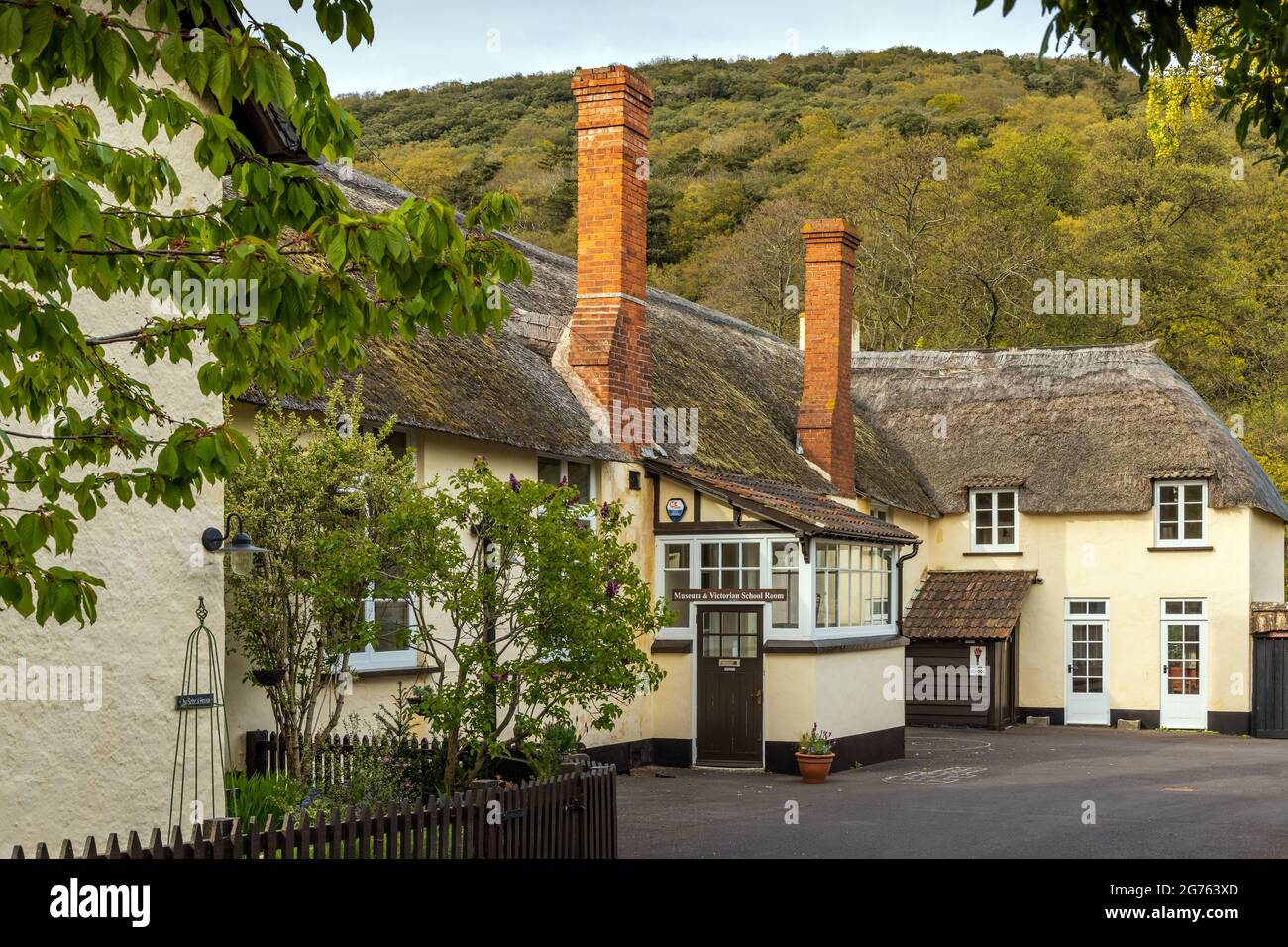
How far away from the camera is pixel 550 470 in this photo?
62.1 feet

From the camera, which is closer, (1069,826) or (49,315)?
(49,315)

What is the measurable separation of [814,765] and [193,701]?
35.3 ft

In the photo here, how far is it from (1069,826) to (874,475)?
15.0m

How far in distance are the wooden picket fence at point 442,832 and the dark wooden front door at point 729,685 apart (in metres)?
8.66

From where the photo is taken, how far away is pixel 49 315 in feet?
16.4

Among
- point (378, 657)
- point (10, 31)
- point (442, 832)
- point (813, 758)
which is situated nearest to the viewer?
point (10, 31)

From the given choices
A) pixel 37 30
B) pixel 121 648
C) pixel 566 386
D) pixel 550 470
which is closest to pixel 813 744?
pixel 550 470

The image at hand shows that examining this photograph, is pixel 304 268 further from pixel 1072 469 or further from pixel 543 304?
pixel 1072 469

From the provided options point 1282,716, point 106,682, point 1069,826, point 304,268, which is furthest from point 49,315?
point 1282,716

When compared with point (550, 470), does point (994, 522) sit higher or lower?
lower

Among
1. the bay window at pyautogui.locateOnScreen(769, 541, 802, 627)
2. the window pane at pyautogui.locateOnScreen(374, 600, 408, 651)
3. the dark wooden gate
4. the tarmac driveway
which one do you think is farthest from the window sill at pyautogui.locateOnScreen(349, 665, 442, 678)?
the dark wooden gate

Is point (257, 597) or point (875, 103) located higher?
point (875, 103)

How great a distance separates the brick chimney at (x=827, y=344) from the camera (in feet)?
85.6

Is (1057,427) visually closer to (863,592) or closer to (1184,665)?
(1184,665)
